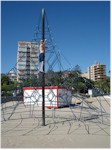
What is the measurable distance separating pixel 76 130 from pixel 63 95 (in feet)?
55.3

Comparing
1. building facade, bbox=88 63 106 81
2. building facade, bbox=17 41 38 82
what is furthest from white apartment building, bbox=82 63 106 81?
building facade, bbox=17 41 38 82

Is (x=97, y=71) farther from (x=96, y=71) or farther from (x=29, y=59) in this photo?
(x=29, y=59)

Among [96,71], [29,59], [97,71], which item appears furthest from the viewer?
[96,71]

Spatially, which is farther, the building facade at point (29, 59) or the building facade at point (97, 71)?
the building facade at point (97, 71)

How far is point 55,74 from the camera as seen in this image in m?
19.9

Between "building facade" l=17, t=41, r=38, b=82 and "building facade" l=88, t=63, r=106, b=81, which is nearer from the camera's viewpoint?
"building facade" l=17, t=41, r=38, b=82

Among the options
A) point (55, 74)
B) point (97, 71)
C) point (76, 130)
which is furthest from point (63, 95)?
point (97, 71)

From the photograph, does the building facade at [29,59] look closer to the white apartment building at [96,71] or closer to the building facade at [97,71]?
the white apartment building at [96,71]

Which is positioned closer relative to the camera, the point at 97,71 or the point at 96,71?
the point at 97,71

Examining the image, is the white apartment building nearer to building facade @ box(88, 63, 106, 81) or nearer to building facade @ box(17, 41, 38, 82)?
building facade @ box(88, 63, 106, 81)

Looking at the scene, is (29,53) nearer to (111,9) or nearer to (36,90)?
(111,9)

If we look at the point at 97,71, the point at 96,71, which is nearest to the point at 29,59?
the point at 97,71

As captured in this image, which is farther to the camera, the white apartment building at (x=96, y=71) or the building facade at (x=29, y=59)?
the white apartment building at (x=96, y=71)

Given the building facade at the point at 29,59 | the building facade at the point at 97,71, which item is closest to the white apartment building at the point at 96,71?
the building facade at the point at 97,71
